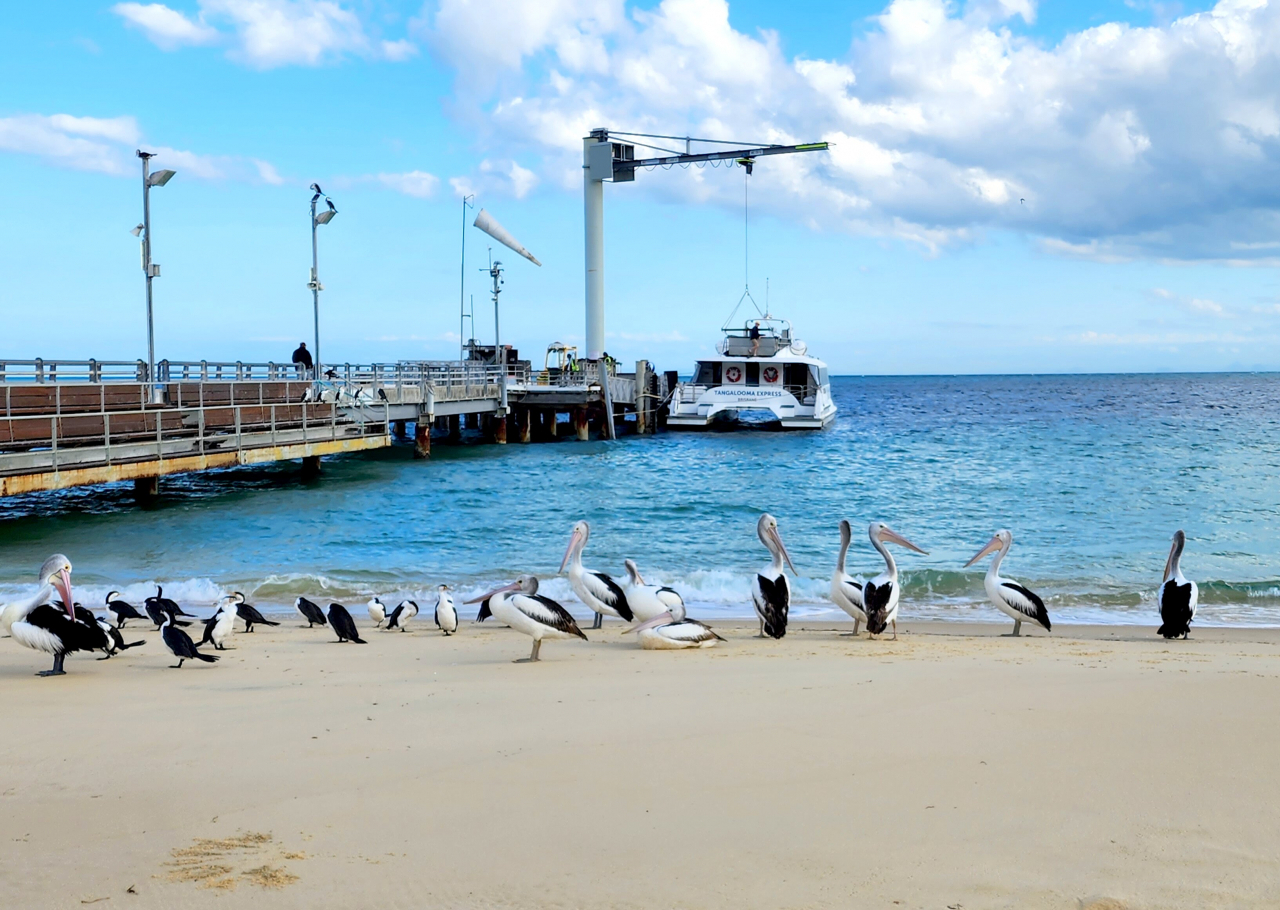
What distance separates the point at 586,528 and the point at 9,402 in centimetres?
1196

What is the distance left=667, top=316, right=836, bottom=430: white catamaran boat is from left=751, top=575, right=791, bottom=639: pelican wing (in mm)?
33170

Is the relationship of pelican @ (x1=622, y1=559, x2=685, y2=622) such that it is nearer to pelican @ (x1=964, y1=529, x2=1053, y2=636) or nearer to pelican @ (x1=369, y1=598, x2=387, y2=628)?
pelican @ (x1=369, y1=598, x2=387, y2=628)

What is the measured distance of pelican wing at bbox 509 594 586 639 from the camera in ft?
25.8

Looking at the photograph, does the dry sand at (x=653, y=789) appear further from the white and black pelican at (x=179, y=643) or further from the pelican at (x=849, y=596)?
the pelican at (x=849, y=596)

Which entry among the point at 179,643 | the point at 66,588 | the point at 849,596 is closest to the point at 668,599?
the point at 849,596

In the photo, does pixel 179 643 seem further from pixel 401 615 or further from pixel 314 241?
pixel 314 241

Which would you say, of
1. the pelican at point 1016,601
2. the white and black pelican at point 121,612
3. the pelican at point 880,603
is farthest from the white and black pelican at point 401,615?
the pelican at point 1016,601

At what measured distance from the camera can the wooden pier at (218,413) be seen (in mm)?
17141

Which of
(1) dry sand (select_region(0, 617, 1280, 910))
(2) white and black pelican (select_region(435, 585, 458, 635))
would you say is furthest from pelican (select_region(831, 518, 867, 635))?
(2) white and black pelican (select_region(435, 585, 458, 635))

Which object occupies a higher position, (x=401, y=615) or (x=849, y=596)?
(x=849, y=596)

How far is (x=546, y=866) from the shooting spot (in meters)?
3.57

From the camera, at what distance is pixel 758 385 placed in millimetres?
44156

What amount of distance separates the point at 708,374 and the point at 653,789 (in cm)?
4093

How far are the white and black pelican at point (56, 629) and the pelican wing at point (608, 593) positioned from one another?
164 inches
